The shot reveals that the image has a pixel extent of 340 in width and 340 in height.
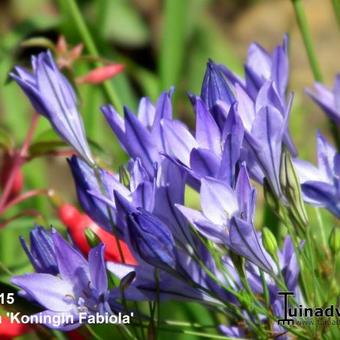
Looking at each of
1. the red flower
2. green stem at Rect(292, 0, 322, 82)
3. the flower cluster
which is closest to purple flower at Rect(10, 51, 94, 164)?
the flower cluster

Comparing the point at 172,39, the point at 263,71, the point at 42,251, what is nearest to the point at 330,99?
the point at 263,71

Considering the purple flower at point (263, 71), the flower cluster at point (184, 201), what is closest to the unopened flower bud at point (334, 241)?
the flower cluster at point (184, 201)

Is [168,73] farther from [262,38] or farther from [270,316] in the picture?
[262,38]

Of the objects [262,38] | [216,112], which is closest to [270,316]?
[216,112]

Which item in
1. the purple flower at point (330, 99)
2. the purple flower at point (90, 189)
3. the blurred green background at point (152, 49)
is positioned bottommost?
the purple flower at point (90, 189)

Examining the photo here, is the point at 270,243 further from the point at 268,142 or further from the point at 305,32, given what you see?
the point at 305,32

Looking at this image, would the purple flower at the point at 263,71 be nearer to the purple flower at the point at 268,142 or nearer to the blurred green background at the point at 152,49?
the purple flower at the point at 268,142
